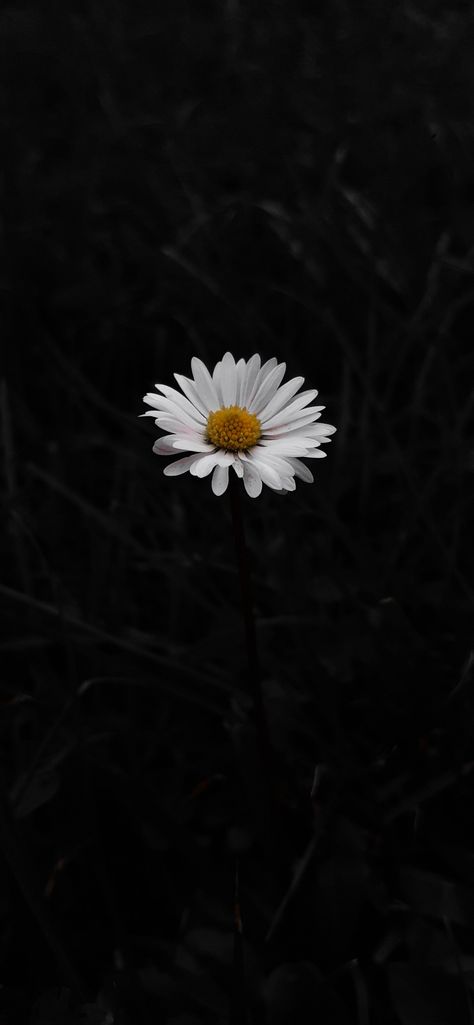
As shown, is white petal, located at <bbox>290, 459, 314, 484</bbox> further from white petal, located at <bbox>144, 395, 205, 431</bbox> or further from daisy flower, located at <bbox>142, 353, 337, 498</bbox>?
white petal, located at <bbox>144, 395, 205, 431</bbox>

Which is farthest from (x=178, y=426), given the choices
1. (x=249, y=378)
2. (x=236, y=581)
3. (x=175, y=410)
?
(x=236, y=581)

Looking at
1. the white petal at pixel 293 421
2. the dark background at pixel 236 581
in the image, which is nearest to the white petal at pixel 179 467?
the white petal at pixel 293 421

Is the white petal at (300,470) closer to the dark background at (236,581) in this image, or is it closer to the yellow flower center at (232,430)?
the yellow flower center at (232,430)

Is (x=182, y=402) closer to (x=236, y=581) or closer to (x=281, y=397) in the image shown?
(x=281, y=397)

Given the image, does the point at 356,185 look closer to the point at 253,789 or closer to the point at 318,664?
the point at 318,664

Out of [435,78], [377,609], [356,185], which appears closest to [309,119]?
[356,185]

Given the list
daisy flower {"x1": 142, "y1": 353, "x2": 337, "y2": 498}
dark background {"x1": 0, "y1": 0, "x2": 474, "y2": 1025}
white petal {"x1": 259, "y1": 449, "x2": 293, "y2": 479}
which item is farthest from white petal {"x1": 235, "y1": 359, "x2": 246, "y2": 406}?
dark background {"x1": 0, "y1": 0, "x2": 474, "y2": 1025}
